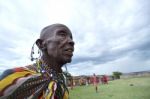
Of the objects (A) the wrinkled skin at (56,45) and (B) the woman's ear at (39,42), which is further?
(B) the woman's ear at (39,42)

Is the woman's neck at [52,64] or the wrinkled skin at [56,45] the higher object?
the wrinkled skin at [56,45]

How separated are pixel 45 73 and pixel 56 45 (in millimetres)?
293

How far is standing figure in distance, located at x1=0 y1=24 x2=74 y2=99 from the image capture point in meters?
2.17

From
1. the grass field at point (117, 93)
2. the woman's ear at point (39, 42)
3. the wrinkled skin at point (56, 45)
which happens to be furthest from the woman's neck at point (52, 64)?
the grass field at point (117, 93)

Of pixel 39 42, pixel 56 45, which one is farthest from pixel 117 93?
pixel 56 45

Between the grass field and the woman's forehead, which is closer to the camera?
the woman's forehead

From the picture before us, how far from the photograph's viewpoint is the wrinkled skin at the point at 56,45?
2.43 m

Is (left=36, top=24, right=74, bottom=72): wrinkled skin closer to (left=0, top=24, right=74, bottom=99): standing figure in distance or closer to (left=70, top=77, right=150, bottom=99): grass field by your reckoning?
(left=0, top=24, right=74, bottom=99): standing figure in distance

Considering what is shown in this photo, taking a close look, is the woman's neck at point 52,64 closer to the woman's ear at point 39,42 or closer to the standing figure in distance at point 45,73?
the standing figure in distance at point 45,73

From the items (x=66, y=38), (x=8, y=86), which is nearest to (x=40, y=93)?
(x=8, y=86)

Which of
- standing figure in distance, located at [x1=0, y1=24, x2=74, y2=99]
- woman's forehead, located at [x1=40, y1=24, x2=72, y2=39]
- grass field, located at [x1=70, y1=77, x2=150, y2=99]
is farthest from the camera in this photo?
grass field, located at [x1=70, y1=77, x2=150, y2=99]

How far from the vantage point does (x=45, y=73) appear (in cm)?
242

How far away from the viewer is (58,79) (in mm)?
2523

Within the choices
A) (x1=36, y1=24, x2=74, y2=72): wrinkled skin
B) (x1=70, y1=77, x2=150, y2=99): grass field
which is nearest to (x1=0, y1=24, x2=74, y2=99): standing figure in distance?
(x1=36, y1=24, x2=74, y2=72): wrinkled skin
